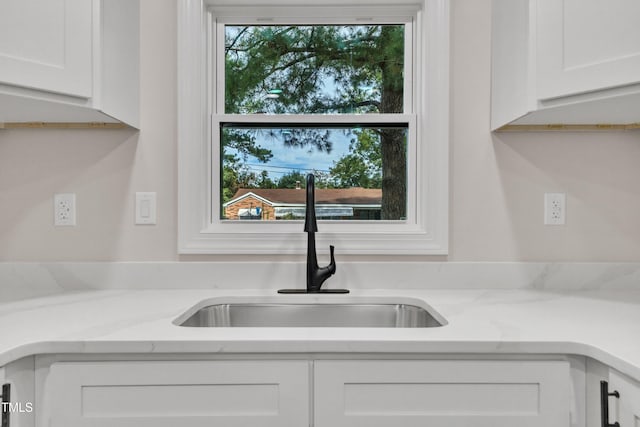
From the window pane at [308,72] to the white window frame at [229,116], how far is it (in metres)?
0.08

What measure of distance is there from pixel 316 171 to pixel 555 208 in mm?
881

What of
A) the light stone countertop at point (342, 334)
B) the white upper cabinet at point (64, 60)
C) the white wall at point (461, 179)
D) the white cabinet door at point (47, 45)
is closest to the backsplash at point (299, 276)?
the white wall at point (461, 179)

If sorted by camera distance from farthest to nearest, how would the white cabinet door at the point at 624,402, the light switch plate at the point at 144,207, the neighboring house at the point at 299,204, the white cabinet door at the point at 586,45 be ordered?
the neighboring house at the point at 299,204 → the light switch plate at the point at 144,207 → the white cabinet door at the point at 586,45 → the white cabinet door at the point at 624,402

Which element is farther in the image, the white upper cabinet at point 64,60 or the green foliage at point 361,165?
the green foliage at point 361,165

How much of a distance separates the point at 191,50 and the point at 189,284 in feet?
2.73

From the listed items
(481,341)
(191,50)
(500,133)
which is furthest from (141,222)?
(500,133)

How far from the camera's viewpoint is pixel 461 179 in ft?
5.16

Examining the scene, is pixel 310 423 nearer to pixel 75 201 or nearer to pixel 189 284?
pixel 189 284

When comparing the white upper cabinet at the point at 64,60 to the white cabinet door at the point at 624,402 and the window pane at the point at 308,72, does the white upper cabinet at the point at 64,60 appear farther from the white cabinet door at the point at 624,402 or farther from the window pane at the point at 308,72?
the white cabinet door at the point at 624,402

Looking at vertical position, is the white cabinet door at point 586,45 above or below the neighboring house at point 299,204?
above

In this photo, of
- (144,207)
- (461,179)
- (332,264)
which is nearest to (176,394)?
(332,264)

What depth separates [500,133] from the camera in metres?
1.57

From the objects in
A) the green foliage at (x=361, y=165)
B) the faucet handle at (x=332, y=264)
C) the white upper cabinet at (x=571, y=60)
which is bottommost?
the faucet handle at (x=332, y=264)

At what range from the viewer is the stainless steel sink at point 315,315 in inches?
57.9
